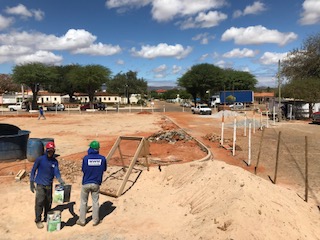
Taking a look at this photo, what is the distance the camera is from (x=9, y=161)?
1220 cm

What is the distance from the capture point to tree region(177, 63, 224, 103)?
75.6 meters

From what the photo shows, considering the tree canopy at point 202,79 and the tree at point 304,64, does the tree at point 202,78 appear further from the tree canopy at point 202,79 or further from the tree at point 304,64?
the tree at point 304,64

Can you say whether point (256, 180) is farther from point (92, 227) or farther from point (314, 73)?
point (314, 73)

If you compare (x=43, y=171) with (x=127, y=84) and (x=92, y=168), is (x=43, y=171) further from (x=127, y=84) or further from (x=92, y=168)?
(x=127, y=84)

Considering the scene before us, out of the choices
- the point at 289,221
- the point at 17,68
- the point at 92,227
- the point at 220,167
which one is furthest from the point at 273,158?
the point at 17,68

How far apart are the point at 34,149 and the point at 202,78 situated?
217ft

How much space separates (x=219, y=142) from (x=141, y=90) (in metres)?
91.3

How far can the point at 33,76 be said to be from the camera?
60.5 meters

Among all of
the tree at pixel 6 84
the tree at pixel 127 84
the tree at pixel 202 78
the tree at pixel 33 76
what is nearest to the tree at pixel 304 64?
the tree at pixel 202 78

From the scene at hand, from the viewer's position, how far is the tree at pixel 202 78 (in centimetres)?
7556

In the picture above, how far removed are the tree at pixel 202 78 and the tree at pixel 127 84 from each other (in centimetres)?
2980

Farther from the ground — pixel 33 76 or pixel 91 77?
pixel 91 77

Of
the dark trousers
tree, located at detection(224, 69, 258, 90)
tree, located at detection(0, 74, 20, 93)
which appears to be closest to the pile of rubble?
the dark trousers

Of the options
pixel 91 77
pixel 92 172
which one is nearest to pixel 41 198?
pixel 92 172
